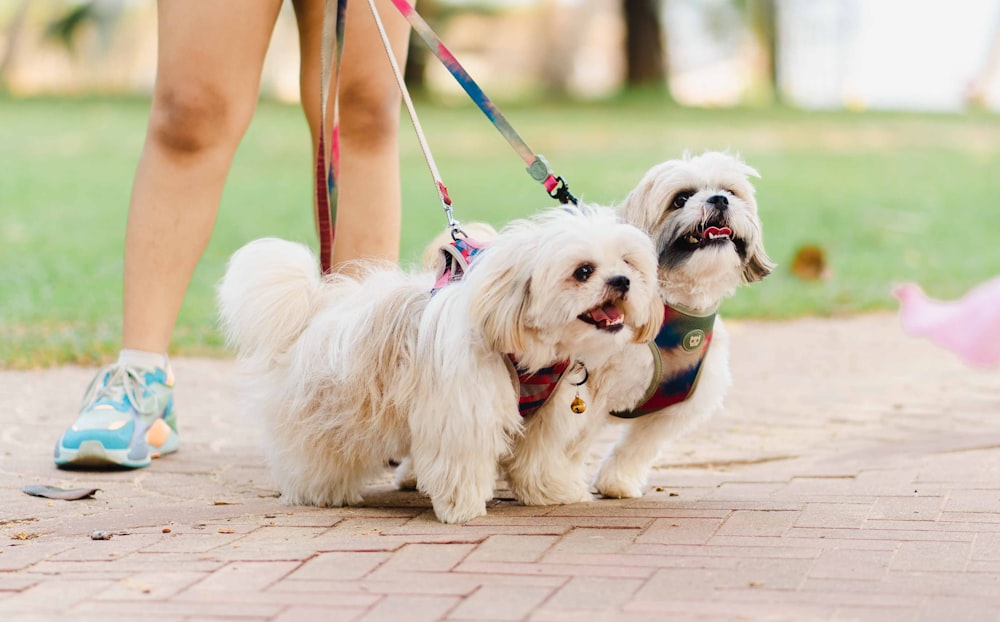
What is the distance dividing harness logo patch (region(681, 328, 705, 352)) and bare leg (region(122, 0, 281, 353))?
172 cm

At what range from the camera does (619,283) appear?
3.58 meters

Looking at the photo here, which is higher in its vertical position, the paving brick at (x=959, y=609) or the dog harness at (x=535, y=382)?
the dog harness at (x=535, y=382)

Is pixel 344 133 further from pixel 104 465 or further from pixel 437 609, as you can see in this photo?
pixel 437 609

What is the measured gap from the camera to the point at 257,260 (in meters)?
4.18

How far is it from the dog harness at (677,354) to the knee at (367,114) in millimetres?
1266

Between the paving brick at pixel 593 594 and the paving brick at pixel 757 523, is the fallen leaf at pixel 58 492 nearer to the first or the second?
the paving brick at pixel 593 594

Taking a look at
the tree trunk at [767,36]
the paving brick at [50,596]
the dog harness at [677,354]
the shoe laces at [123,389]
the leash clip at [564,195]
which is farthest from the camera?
the tree trunk at [767,36]

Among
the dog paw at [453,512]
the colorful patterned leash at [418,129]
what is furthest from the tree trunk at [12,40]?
the dog paw at [453,512]

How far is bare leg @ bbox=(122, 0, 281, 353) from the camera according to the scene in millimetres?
4406

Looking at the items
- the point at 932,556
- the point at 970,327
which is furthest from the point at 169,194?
the point at 970,327

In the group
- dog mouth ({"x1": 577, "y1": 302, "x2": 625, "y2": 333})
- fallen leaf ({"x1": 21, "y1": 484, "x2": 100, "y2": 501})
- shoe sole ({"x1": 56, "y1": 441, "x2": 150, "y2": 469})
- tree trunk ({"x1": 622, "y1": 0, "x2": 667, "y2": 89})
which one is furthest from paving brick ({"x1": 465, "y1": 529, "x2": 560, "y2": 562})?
tree trunk ({"x1": 622, "y1": 0, "x2": 667, "y2": 89})

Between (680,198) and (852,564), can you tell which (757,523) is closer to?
(852,564)

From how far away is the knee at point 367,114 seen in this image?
4.71m

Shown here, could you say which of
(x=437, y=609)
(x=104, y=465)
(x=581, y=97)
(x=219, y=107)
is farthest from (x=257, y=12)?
(x=581, y=97)
